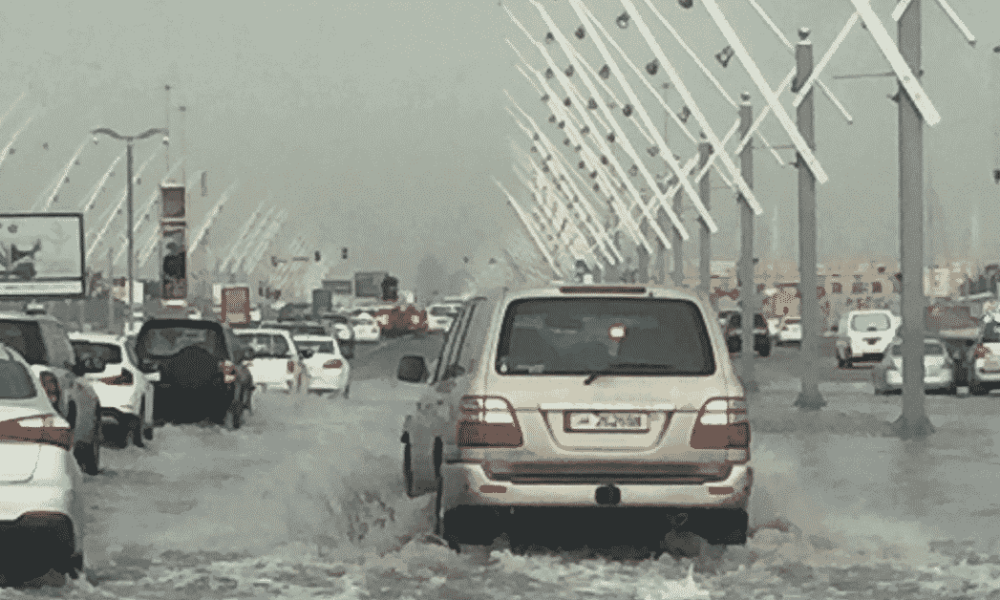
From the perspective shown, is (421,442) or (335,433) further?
(335,433)

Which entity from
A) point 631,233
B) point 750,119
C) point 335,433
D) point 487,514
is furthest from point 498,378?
point 631,233

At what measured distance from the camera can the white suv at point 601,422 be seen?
41.4 ft

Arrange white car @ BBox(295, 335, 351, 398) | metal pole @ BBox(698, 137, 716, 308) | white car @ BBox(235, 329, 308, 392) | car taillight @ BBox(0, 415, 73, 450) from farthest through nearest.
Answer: metal pole @ BBox(698, 137, 716, 308) < white car @ BBox(295, 335, 351, 398) < white car @ BBox(235, 329, 308, 392) < car taillight @ BBox(0, 415, 73, 450)

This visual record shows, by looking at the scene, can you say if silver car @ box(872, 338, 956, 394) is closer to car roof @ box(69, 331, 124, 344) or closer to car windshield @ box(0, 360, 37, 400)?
car roof @ box(69, 331, 124, 344)

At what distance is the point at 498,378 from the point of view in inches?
500

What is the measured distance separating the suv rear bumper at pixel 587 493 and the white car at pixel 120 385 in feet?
41.7

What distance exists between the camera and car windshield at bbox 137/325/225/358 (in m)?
30.8

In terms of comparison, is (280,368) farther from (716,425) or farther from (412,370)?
(716,425)

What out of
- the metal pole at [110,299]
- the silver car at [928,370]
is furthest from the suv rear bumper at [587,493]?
the metal pole at [110,299]

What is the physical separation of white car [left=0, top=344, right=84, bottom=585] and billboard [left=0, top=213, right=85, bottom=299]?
171 feet

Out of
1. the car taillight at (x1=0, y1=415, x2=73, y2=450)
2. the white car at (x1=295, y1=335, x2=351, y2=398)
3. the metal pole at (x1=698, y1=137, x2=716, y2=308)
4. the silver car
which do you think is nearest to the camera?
the car taillight at (x1=0, y1=415, x2=73, y2=450)

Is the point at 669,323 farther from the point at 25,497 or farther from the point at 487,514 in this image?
the point at 25,497

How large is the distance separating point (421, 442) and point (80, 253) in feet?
162

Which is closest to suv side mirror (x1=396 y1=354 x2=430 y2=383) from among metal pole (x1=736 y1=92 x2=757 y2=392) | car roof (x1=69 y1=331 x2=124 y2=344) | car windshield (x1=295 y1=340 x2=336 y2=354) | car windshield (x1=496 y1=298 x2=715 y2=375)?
car windshield (x1=496 y1=298 x2=715 y2=375)
